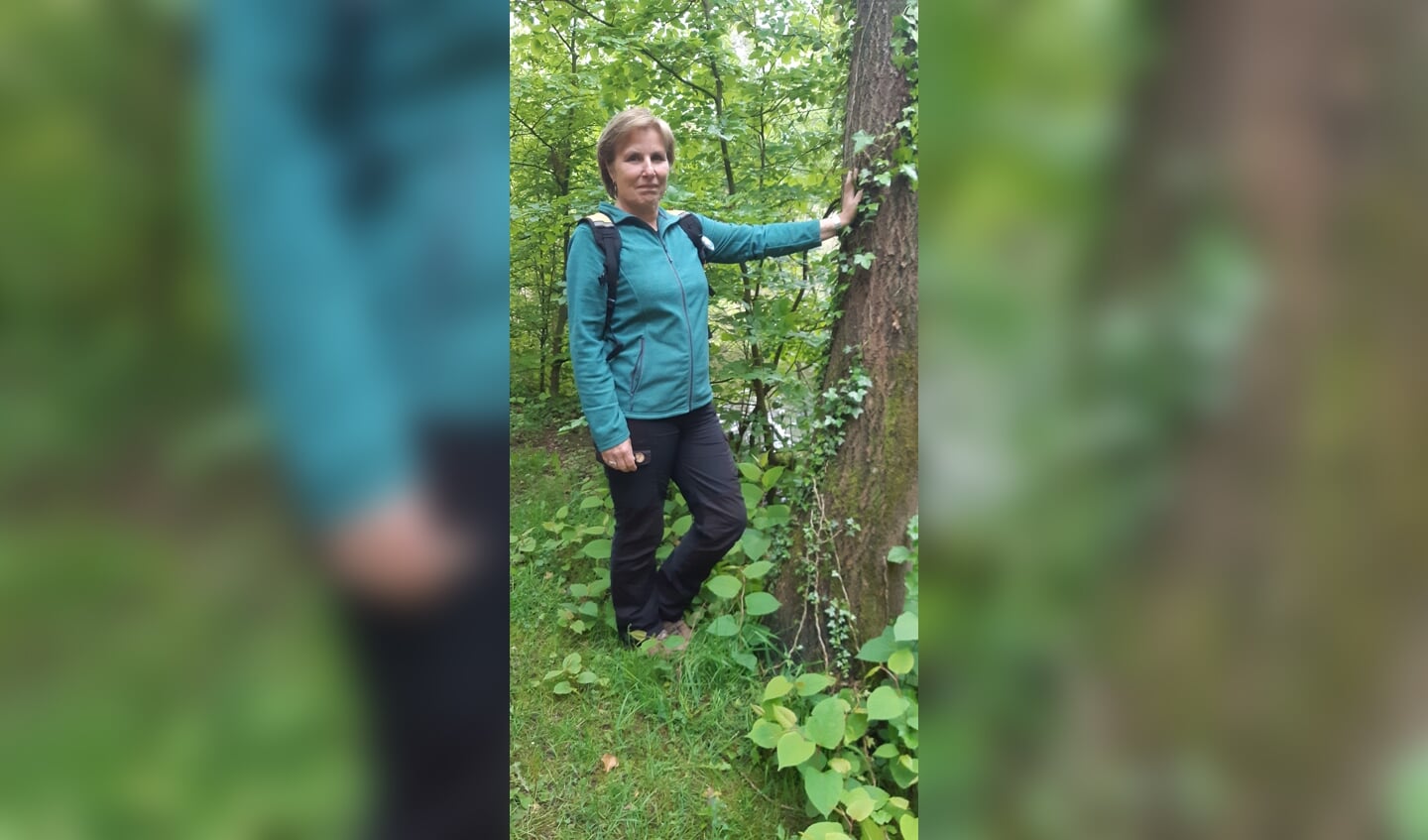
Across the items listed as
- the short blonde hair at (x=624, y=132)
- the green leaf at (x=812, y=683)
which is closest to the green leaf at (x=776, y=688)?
the green leaf at (x=812, y=683)

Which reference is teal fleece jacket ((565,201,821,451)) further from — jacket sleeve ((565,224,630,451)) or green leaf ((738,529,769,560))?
green leaf ((738,529,769,560))

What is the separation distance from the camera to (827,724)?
2.19 meters

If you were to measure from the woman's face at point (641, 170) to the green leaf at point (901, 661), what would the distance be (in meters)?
1.66

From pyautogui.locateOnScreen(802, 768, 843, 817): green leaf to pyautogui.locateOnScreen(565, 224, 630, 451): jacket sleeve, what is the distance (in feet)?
4.14

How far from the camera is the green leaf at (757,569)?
295 centimetres

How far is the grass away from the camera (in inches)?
90.4

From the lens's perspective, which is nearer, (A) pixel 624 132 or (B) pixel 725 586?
(A) pixel 624 132

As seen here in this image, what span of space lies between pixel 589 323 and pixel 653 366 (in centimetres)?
26

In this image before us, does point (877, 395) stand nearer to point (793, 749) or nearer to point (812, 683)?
point (812, 683)

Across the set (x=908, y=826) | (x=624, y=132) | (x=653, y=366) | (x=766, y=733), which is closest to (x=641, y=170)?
(x=624, y=132)

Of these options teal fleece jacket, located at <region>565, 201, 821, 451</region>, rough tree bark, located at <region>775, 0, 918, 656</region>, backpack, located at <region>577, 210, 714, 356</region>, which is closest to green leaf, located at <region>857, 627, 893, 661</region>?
rough tree bark, located at <region>775, 0, 918, 656</region>
